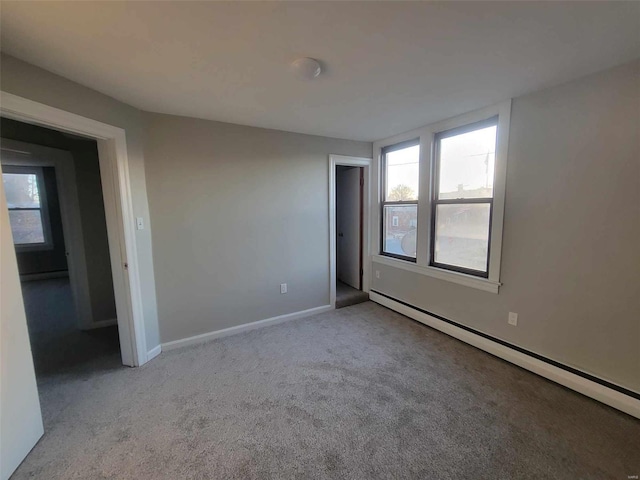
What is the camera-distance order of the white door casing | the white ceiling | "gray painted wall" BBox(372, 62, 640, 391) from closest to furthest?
the white ceiling → "gray painted wall" BBox(372, 62, 640, 391) → the white door casing

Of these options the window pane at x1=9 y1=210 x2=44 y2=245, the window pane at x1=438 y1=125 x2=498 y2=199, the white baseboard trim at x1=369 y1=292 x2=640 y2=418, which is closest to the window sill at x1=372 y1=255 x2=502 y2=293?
the white baseboard trim at x1=369 y1=292 x2=640 y2=418

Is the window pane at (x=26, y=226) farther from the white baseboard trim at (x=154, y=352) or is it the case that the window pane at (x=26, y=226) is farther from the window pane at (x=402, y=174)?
the window pane at (x=402, y=174)

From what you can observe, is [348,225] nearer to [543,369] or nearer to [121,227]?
[543,369]

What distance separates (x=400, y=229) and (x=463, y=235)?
2.95 ft

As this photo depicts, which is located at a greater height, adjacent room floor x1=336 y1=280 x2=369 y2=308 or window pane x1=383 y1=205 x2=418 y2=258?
window pane x1=383 y1=205 x2=418 y2=258

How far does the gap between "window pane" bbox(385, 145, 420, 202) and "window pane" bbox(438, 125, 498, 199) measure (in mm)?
364

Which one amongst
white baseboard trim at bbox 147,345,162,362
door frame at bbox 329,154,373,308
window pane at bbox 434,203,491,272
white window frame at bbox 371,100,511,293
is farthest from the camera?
door frame at bbox 329,154,373,308

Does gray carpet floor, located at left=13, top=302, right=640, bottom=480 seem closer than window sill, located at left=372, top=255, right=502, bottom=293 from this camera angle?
Yes

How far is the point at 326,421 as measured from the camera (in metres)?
1.77

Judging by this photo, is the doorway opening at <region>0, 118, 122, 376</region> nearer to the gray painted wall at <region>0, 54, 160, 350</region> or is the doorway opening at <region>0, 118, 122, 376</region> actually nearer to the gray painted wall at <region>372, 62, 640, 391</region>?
the gray painted wall at <region>0, 54, 160, 350</region>

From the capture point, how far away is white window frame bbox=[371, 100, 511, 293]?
2359 mm

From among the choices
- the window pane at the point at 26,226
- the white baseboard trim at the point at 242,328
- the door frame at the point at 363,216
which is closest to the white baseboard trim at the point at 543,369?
the door frame at the point at 363,216

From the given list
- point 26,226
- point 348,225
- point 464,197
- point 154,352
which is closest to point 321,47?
point 464,197

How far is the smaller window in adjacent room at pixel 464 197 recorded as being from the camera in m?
2.57
